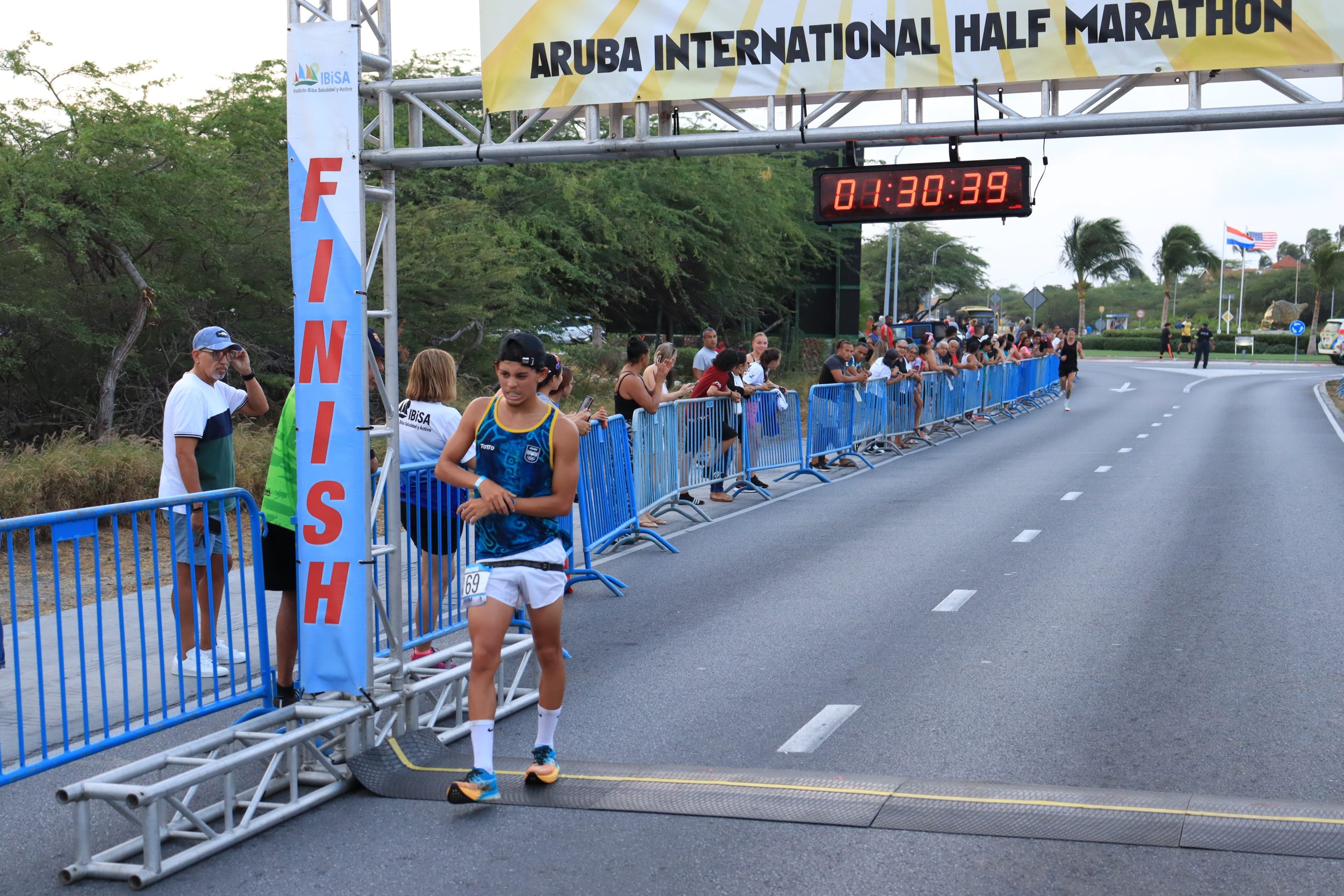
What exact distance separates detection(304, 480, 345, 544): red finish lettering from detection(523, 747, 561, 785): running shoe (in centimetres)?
144

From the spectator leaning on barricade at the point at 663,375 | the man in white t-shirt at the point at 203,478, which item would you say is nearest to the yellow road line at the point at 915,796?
the man in white t-shirt at the point at 203,478

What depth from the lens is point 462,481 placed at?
6047 mm

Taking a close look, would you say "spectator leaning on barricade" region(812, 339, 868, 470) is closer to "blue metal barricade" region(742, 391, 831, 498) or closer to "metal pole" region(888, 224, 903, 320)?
"blue metal barricade" region(742, 391, 831, 498)

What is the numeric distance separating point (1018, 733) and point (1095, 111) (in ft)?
11.1

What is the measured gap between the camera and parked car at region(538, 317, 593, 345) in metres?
26.8

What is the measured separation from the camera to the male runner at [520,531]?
5.75 meters

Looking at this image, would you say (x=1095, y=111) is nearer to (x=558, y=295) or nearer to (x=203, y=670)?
(x=203, y=670)

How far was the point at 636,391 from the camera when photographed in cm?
1284

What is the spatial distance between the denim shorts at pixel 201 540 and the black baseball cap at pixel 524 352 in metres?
1.57

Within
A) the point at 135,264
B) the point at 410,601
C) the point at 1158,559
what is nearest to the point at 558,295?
the point at 135,264

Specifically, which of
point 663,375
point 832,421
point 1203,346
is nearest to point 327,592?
point 663,375

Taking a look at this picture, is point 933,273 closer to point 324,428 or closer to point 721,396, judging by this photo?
point 721,396

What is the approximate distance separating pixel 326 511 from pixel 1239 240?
7572 centimetres

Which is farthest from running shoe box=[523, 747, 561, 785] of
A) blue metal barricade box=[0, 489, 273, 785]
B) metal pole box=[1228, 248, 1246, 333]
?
metal pole box=[1228, 248, 1246, 333]
